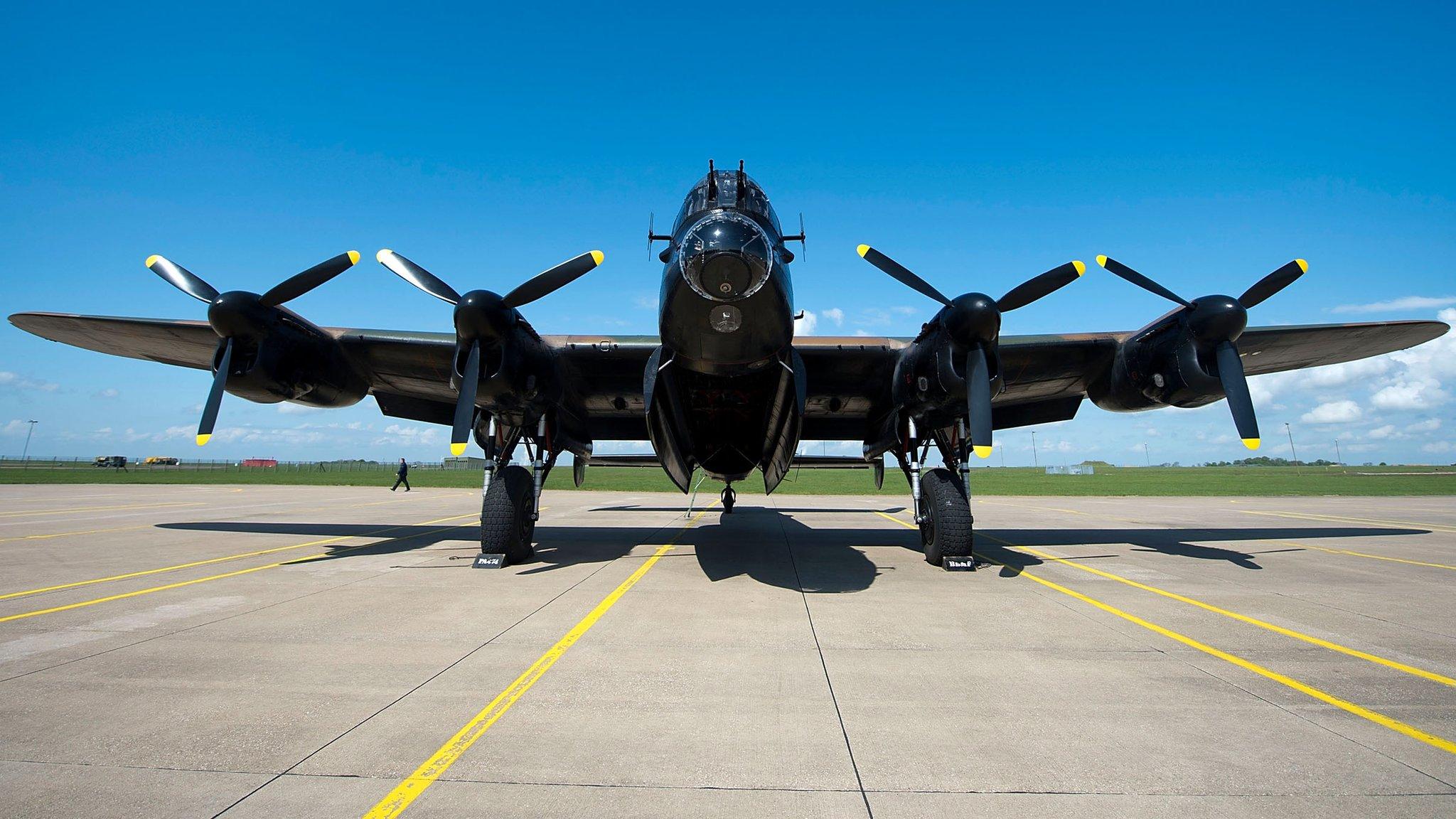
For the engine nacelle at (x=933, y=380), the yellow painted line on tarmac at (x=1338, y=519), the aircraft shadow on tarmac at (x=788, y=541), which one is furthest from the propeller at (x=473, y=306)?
the yellow painted line on tarmac at (x=1338, y=519)

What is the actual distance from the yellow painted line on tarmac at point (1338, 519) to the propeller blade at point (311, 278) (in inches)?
1008

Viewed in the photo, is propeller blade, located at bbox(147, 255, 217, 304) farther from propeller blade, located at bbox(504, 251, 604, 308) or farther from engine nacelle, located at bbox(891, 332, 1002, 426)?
engine nacelle, located at bbox(891, 332, 1002, 426)

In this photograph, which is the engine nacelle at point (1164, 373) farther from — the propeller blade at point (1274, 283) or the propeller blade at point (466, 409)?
the propeller blade at point (466, 409)

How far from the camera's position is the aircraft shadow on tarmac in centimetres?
940

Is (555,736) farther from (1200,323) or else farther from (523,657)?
(1200,323)

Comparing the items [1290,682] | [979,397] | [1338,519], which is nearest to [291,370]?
[979,397]

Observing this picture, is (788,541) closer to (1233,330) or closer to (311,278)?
(1233,330)

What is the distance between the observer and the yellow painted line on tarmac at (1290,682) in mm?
3572

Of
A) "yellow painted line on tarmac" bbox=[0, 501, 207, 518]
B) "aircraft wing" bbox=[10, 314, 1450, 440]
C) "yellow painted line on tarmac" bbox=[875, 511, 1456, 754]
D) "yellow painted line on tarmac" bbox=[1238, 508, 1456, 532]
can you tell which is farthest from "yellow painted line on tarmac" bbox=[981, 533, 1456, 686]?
"yellow painted line on tarmac" bbox=[0, 501, 207, 518]

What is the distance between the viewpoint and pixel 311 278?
31.0 ft

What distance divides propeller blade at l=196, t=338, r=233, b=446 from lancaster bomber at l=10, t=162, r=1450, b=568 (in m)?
0.03

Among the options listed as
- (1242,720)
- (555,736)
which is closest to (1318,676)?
(1242,720)

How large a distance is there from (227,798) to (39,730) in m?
1.83

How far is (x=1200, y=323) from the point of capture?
911cm
